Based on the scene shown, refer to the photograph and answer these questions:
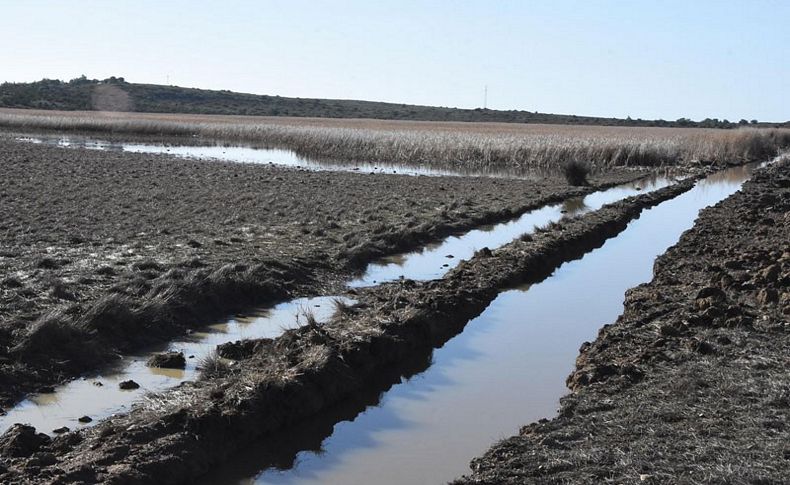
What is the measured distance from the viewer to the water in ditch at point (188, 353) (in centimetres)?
732

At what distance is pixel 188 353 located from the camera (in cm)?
910

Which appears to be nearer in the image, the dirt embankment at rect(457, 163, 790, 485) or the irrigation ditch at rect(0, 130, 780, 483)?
the dirt embankment at rect(457, 163, 790, 485)

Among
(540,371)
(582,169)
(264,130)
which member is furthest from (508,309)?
(264,130)

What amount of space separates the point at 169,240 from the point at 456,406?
733 cm

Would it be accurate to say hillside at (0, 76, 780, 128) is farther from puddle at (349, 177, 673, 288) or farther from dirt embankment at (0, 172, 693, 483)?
dirt embankment at (0, 172, 693, 483)

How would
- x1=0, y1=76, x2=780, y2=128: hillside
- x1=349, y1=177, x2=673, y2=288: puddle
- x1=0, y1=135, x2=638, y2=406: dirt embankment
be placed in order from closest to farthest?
x1=0, y1=135, x2=638, y2=406: dirt embankment → x1=349, y1=177, x2=673, y2=288: puddle → x1=0, y1=76, x2=780, y2=128: hillside

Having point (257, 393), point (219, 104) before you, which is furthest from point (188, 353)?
point (219, 104)

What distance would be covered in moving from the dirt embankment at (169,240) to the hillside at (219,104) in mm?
98599

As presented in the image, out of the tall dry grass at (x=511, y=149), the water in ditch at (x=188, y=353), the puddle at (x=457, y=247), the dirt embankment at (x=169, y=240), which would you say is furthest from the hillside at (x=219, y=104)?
the water in ditch at (x=188, y=353)

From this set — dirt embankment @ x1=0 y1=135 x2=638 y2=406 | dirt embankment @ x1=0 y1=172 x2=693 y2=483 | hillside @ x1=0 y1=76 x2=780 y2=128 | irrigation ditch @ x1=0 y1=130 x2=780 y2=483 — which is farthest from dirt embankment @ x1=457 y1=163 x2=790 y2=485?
hillside @ x1=0 y1=76 x2=780 y2=128

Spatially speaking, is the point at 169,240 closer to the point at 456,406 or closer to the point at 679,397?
the point at 456,406

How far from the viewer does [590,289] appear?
535 inches

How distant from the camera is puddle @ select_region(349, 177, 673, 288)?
1357cm

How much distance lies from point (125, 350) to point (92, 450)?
2.84 m
